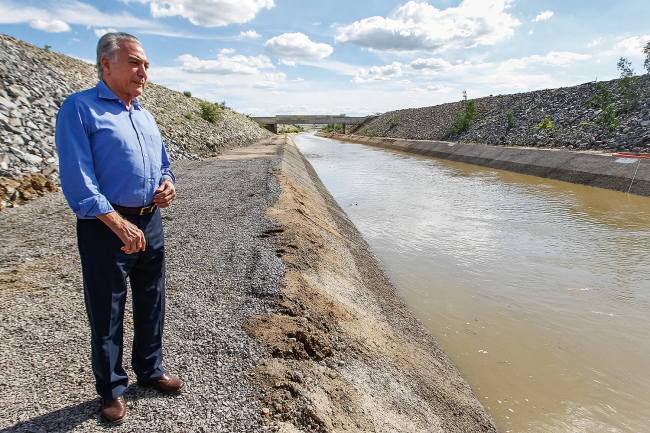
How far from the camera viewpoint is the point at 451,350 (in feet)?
16.3

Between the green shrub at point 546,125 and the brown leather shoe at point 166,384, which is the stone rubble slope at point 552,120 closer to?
the green shrub at point 546,125

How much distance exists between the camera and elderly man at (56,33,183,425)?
199cm

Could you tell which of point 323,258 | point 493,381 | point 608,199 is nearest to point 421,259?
point 323,258

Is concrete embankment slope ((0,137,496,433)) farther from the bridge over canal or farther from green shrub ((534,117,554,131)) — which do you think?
the bridge over canal

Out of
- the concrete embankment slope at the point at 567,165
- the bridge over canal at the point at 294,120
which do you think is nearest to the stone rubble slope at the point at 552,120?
the concrete embankment slope at the point at 567,165

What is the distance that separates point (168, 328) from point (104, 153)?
1876 mm

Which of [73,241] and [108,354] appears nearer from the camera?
[108,354]

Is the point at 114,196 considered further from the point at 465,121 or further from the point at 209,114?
the point at 465,121

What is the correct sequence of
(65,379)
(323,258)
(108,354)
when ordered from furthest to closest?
(323,258) < (65,379) < (108,354)

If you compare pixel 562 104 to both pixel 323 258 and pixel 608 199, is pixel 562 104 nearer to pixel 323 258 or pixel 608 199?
pixel 608 199

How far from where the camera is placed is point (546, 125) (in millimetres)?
26594

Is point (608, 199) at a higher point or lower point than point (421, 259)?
higher

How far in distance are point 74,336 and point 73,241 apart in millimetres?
3254

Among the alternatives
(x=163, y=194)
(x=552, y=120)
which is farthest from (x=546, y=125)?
→ (x=163, y=194)
